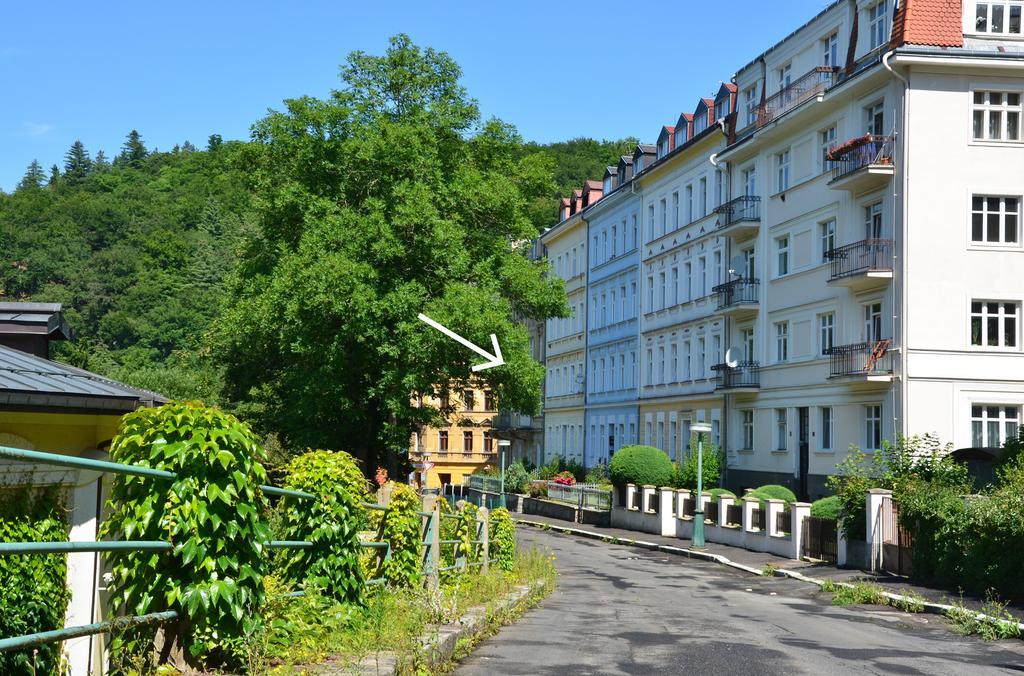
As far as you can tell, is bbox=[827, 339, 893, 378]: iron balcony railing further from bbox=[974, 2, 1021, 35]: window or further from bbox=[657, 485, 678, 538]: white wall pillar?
bbox=[974, 2, 1021, 35]: window

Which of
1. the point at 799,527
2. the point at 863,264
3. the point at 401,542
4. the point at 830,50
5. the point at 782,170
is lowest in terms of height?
the point at 799,527

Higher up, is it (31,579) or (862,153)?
(862,153)

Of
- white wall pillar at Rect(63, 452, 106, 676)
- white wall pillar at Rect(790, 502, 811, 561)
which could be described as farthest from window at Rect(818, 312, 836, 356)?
white wall pillar at Rect(63, 452, 106, 676)

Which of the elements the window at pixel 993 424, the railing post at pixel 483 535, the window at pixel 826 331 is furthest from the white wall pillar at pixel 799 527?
the railing post at pixel 483 535

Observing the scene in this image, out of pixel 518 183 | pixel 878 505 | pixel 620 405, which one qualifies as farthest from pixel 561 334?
pixel 878 505

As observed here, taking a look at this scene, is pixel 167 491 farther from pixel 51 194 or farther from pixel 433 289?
pixel 51 194

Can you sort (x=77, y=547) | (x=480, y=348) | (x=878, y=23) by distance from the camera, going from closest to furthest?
(x=77, y=547) → (x=480, y=348) → (x=878, y=23)

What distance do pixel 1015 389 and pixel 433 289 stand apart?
18043mm

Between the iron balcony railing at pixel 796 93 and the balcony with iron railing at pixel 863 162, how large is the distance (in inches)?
122

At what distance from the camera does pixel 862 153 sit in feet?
128

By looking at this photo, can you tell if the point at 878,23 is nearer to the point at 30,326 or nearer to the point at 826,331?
the point at 826,331

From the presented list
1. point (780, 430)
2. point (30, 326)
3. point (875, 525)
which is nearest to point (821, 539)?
point (875, 525)

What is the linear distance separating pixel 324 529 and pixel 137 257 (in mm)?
100692

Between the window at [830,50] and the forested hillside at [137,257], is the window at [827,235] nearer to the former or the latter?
the window at [830,50]
